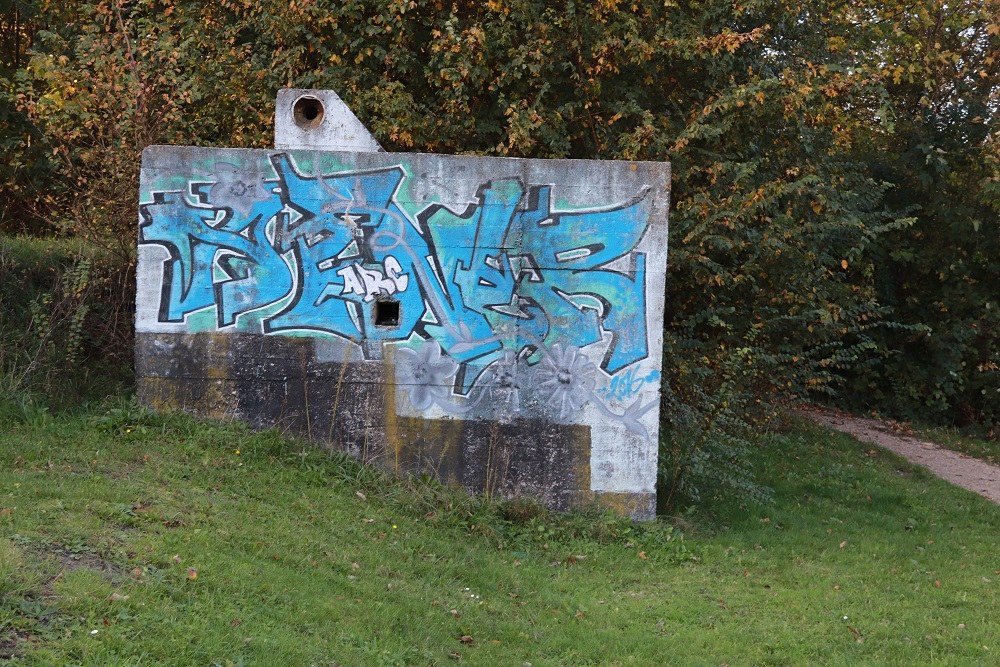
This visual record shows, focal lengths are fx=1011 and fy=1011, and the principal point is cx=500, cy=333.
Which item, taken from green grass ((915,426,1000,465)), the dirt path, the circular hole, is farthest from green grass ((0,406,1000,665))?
green grass ((915,426,1000,465))

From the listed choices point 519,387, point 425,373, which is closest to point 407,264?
point 425,373

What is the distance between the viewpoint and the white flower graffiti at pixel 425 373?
7.77 metres

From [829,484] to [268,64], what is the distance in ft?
24.3

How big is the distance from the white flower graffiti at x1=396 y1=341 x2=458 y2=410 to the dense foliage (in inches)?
84.2

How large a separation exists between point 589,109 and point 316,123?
150 inches

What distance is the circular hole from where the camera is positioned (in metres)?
8.01

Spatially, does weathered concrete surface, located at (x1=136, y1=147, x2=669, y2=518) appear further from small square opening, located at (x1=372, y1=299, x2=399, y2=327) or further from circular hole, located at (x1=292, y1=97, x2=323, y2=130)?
circular hole, located at (x1=292, y1=97, x2=323, y2=130)

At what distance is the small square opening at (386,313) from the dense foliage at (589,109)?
8.38 ft

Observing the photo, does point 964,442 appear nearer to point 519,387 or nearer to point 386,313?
point 519,387

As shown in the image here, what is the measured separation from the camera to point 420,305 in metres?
7.77

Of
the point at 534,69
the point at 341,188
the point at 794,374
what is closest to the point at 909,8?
the point at 794,374

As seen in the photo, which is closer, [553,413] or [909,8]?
[553,413]

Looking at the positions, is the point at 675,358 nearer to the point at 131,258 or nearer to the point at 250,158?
the point at 250,158

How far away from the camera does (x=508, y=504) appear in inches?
304
